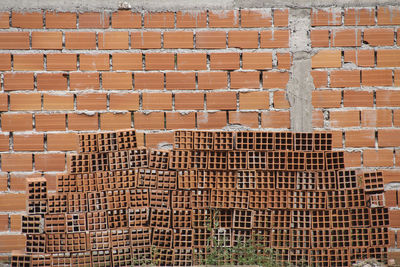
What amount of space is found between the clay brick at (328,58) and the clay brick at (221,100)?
2.68 ft

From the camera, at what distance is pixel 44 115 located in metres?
4.07

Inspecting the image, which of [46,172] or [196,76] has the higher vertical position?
[196,76]

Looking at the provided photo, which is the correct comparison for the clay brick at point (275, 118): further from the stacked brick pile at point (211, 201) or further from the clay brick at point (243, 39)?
the clay brick at point (243, 39)

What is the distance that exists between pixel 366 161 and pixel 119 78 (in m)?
2.40

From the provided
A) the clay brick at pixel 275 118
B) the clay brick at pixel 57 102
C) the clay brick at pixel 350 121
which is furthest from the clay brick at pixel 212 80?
the clay brick at pixel 57 102

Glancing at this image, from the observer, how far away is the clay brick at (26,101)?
4059 mm

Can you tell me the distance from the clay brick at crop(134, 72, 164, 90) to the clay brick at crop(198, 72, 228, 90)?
359 millimetres

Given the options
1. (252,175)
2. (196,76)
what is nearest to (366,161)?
(252,175)

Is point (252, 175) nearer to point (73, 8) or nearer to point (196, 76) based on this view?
point (196, 76)

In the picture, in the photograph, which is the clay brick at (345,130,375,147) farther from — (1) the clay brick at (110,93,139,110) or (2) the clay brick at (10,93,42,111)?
(2) the clay brick at (10,93,42,111)

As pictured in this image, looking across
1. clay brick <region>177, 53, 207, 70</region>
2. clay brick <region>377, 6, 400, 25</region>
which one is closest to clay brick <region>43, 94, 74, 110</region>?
clay brick <region>177, 53, 207, 70</region>

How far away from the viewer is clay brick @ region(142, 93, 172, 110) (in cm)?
411

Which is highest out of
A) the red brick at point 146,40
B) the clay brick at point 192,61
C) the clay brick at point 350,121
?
the red brick at point 146,40

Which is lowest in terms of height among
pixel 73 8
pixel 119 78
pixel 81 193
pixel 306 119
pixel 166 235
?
pixel 166 235
